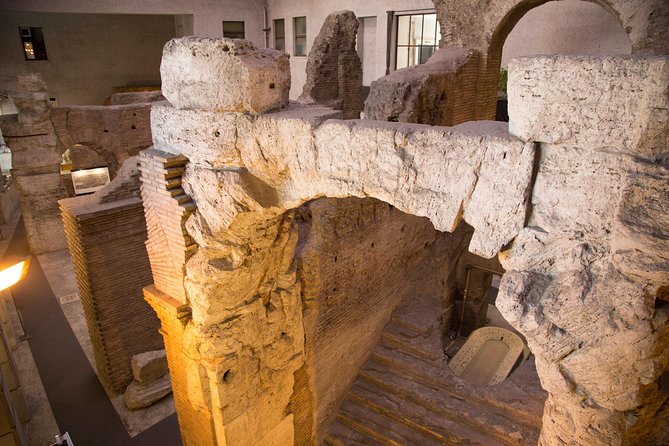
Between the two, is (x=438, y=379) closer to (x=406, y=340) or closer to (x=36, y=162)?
(x=406, y=340)

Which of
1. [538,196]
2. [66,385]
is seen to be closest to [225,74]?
[538,196]

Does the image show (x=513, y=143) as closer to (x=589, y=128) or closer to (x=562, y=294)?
(x=589, y=128)

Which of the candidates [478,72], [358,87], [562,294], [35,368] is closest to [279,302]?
[562,294]

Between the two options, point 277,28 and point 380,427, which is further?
point 277,28

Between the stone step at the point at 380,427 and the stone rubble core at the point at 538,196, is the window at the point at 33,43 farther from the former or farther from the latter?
the stone step at the point at 380,427

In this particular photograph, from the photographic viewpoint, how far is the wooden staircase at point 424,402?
5.53m

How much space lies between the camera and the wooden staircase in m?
5.53

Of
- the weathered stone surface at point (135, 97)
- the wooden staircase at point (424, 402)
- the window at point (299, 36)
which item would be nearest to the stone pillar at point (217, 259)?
the wooden staircase at point (424, 402)

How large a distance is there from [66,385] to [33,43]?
14608mm

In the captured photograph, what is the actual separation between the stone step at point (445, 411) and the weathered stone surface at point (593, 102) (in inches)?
170

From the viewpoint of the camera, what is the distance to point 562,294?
2168 mm

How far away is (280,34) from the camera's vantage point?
16.9 metres

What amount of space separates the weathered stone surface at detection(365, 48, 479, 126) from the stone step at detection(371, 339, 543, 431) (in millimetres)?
3120

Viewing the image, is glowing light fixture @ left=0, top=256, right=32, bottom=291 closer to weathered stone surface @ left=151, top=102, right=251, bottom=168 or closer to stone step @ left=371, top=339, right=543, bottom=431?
weathered stone surface @ left=151, top=102, right=251, bottom=168
